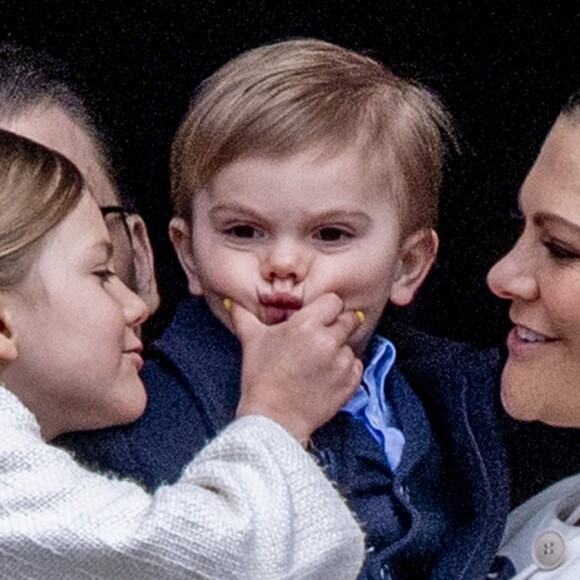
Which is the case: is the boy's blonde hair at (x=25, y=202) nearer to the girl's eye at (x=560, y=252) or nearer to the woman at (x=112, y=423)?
the woman at (x=112, y=423)

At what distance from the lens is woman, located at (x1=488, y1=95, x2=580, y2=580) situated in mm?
1275

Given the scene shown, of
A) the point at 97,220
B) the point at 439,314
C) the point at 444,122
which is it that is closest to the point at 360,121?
the point at 444,122

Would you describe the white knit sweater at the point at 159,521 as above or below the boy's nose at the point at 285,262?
below

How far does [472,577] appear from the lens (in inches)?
51.8

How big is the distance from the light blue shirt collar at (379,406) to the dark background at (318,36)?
0.83 feet

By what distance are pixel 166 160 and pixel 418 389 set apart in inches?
15.1

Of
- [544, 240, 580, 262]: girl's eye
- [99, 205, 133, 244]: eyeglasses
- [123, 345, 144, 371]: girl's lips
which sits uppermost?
[544, 240, 580, 262]: girl's eye

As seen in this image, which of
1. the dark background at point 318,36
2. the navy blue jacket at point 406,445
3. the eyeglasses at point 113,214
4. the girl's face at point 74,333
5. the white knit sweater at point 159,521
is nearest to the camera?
the white knit sweater at point 159,521

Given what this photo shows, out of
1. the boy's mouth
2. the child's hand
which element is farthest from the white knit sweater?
the boy's mouth

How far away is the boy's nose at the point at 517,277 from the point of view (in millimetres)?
1303

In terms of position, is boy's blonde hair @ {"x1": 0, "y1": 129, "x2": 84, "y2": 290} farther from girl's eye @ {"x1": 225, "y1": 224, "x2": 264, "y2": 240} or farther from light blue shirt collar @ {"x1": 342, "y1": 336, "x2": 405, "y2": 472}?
light blue shirt collar @ {"x1": 342, "y1": 336, "x2": 405, "y2": 472}

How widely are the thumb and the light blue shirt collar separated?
0.12 metres

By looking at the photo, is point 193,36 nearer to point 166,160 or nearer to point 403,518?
point 166,160

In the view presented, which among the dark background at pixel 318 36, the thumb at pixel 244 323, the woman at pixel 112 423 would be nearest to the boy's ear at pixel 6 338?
the woman at pixel 112 423
